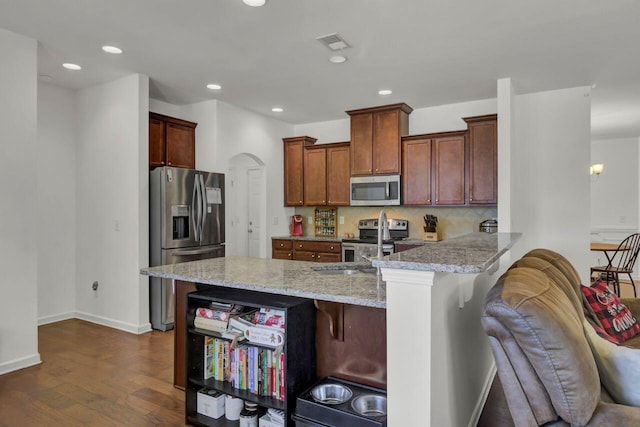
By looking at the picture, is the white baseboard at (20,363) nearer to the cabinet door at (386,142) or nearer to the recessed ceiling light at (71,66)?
the recessed ceiling light at (71,66)

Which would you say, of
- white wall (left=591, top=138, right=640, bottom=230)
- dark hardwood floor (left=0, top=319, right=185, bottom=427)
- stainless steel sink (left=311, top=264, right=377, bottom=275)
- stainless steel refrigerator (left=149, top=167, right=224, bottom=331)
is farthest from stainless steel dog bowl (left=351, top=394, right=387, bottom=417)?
white wall (left=591, top=138, right=640, bottom=230)

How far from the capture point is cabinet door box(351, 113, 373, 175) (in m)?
5.36

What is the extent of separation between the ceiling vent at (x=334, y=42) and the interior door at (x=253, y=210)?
388 cm

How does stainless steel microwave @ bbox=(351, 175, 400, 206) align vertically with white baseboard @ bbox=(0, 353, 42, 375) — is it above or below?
above

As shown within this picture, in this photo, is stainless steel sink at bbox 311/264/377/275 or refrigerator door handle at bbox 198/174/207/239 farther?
refrigerator door handle at bbox 198/174/207/239

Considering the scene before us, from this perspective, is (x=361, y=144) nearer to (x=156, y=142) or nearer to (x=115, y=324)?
(x=156, y=142)

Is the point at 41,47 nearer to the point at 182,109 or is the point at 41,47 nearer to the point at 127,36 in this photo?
the point at 127,36

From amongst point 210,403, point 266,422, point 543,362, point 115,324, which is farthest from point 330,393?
point 115,324

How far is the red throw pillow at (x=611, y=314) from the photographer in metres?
2.45

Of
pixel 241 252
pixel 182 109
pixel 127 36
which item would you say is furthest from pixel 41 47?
pixel 241 252

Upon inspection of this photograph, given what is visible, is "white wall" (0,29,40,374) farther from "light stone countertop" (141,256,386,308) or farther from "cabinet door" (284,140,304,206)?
"cabinet door" (284,140,304,206)

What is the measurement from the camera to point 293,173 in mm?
6227

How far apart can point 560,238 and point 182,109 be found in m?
5.03

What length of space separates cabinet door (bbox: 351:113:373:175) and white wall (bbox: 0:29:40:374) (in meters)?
3.63
